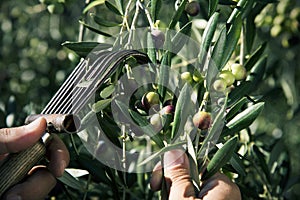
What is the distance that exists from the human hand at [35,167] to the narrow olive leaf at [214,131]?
0.28 metres

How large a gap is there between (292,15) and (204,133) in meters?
1.13

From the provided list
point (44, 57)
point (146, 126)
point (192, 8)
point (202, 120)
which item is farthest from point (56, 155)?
point (44, 57)

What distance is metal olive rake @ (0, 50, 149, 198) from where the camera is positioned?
3.73 ft

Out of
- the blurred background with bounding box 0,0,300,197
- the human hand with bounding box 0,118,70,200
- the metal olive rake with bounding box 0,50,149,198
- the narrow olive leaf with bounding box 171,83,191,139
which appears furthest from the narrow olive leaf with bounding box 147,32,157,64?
the blurred background with bounding box 0,0,300,197

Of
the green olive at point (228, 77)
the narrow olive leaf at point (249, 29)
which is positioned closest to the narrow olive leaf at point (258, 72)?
the narrow olive leaf at point (249, 29)

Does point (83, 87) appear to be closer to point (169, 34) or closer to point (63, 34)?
point (169, 34)

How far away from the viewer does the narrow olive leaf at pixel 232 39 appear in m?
1.17

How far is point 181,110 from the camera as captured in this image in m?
1.13

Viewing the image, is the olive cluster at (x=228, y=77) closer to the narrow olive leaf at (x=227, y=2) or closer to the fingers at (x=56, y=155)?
the narrow olive leaf at (x=227, y=2)

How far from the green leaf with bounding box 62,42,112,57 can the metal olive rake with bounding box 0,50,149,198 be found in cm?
9

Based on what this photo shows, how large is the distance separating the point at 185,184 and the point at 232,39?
0.29 meters

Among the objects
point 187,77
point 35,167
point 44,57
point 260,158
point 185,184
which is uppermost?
point 187,77

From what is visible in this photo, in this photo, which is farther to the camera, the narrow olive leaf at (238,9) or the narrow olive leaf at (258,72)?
the narrow olive leaf at (258,72)

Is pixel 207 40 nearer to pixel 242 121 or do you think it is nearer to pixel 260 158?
pixel 242 121
